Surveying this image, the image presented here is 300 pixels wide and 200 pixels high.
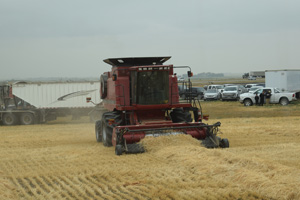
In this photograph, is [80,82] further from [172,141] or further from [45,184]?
[45,184]

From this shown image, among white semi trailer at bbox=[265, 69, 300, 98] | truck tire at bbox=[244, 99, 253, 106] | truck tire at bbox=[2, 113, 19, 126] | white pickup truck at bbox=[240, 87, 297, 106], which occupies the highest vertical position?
white semi trailer at bbox=[265, 69, 300, 98]

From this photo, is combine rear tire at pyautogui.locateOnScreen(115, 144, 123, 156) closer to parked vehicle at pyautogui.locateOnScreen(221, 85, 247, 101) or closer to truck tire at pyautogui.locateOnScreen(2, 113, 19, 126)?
truck tire at pyautogui.locateOnScreen(2, 113, 19, 126)

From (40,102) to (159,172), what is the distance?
20.8m

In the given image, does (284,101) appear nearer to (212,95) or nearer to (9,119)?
(212,95)

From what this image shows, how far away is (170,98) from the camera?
15.6 metres

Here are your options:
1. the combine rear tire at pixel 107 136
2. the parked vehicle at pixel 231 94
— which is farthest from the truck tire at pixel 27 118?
the parked vehicle at pixel 231 94

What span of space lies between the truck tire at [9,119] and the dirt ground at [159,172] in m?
13.9

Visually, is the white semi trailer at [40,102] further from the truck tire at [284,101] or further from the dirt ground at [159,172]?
the truck tire at [284,101]

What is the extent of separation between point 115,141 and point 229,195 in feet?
20.9

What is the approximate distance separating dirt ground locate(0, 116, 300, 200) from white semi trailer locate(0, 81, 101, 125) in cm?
1392

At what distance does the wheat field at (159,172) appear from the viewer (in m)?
8.77

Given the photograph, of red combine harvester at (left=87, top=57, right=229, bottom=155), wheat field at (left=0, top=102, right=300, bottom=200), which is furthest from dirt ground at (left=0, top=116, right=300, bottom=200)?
red combine harvester at (left=87, top=57, right=229, bottom=155)

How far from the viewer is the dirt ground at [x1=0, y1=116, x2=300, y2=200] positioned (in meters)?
8.77

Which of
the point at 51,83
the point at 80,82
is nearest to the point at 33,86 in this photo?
the point at 51,83
